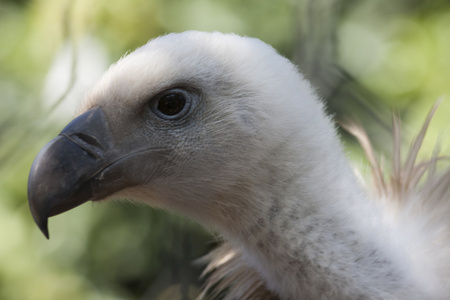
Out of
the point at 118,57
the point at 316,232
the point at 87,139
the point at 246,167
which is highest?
the point at 118,57

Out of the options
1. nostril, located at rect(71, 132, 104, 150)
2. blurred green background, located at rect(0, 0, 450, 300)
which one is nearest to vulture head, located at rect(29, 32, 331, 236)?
nostril, located at rect(71, 132, 104, 150)

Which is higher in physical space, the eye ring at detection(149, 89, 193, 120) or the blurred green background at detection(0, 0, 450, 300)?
the blurred green background at detection(0, 0, 450, 300)

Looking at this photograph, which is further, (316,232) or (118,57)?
(118,57)

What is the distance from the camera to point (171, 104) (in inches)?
42.8

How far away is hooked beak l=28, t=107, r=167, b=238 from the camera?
39.6 inches

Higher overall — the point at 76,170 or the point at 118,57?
the point at 118,57

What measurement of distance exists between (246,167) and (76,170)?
0.29m

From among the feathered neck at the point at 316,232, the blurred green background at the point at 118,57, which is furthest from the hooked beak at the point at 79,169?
the blurred green background at the point at 118,57

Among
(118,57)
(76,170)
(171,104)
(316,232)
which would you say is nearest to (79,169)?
(76,170)

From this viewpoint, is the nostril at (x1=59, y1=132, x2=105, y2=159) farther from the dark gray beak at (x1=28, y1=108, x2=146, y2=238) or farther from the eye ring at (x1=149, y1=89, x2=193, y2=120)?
the eye ring at (x1=149, y1=89, x2=193, y2=120)

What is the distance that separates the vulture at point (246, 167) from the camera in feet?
3.40

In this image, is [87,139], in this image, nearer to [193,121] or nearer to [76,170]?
[76,170]

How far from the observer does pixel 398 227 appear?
3.82 ft

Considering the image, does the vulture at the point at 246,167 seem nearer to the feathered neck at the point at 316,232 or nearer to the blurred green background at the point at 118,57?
the feathered neck at the point at 316,232
